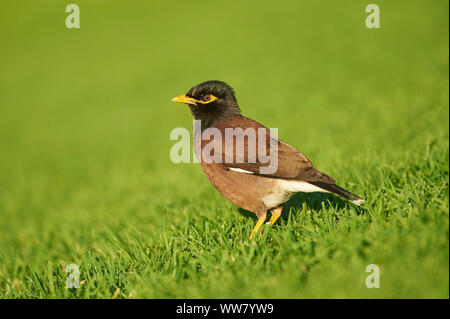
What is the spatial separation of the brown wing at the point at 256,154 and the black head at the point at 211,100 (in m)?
0.35

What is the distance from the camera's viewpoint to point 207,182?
6.66m

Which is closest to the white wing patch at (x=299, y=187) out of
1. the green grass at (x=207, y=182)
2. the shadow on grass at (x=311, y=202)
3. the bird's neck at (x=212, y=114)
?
the green grass at (x=207, y=182)

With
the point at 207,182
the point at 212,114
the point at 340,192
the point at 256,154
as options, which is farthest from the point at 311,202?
the point at 207,182

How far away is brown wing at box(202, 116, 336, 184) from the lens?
3660 mm

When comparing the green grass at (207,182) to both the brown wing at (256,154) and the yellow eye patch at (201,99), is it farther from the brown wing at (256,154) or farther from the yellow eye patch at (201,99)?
the yellow eye patch at (201,99)

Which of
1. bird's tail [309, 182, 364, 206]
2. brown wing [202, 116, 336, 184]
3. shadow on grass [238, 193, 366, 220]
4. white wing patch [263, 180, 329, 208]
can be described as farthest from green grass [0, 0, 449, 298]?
brown wing [202, 116, 336, 184]

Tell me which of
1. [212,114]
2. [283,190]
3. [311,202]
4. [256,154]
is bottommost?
[311,202]

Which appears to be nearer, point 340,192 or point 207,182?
point 340,192

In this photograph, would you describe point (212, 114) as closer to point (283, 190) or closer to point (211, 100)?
point (211, 100)

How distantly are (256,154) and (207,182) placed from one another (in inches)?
119

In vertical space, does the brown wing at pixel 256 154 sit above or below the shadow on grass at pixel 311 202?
above

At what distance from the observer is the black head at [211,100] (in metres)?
4.27

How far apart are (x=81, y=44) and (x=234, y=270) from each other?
30.1m

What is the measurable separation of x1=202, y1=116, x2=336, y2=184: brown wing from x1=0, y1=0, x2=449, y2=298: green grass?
20.0 inches
